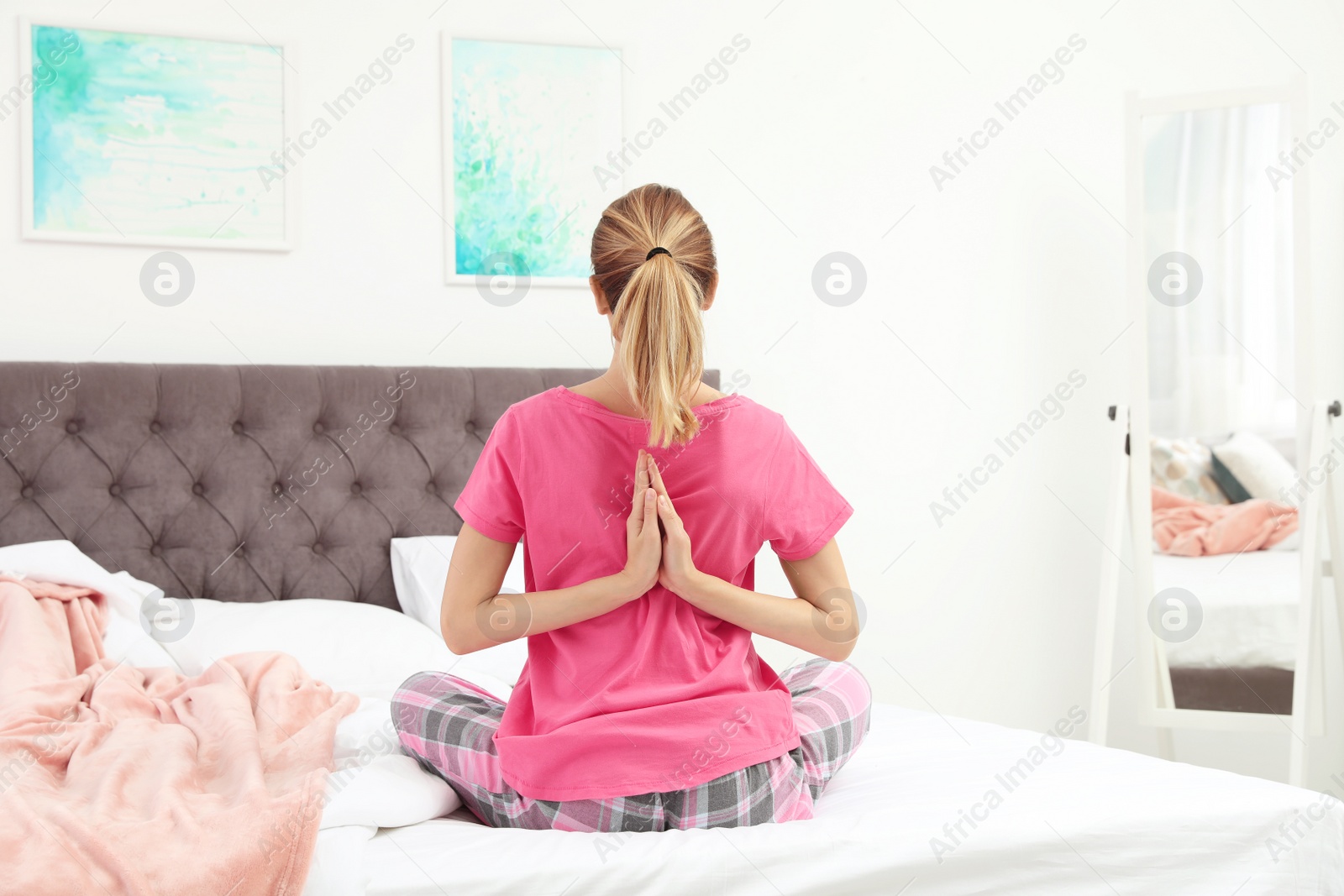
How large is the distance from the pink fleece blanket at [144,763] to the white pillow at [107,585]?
0.08 feet

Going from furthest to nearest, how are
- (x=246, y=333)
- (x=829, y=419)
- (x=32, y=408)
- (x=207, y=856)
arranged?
(x=829, y=419)
(x=246, y=333)
(x=32, y=408)
(x=207, y=856)

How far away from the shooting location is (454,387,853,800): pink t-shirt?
3.78 feet

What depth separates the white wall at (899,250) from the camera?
253cm

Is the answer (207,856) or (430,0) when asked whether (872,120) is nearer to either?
Answer: (430,0)

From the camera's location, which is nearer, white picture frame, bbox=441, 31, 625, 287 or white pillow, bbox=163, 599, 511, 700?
white pillow, bbox=163, 599, 511, 700

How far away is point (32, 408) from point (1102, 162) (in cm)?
293

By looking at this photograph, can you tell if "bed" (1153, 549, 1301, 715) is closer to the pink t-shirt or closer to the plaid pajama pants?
the plaid pajama pants

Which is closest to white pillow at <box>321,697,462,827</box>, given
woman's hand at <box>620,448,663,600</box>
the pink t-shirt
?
the pink t-shirt

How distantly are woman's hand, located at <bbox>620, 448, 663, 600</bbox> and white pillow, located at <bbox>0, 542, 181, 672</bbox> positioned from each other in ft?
3.86

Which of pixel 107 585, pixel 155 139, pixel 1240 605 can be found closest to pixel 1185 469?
pixel 1240 605

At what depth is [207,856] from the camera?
1033mm

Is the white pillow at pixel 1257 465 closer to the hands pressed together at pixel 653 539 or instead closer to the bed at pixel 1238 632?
the bed at pixel 1238 632

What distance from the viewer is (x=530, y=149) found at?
8.58 ft

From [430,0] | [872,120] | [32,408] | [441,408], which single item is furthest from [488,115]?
[32,408]
